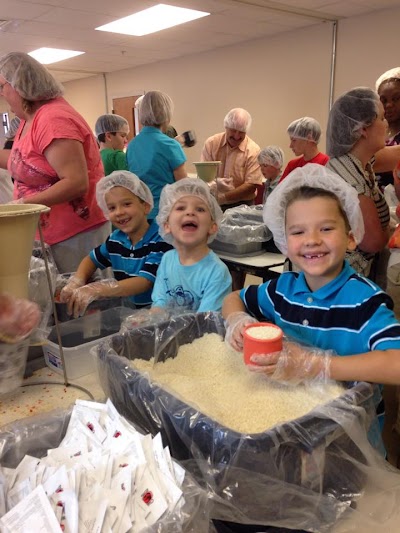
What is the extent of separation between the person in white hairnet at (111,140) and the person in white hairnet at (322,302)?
2283 mm

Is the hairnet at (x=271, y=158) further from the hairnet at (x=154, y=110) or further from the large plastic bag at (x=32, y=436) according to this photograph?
the large plastic bag at (x=32, y=436)

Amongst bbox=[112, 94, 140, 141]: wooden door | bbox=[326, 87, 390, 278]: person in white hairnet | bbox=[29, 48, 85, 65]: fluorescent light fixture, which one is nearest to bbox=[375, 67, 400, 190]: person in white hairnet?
bbox=[326, 87, 390, 278]: person in white hairnet

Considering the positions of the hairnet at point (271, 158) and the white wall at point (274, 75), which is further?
the white wall at point (274, 75)

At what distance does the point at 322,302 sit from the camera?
102 cm

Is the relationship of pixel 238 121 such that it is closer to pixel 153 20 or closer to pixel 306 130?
pixel 306 130

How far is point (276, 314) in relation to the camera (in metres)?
1.12

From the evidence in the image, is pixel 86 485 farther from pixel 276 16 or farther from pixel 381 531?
pixel 276 16

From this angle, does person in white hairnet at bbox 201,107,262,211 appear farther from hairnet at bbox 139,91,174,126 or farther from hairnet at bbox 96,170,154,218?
hairnet at bbox 96,170,154,218

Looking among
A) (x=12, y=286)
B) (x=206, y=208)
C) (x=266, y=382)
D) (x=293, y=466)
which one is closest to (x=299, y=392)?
(x=266, y=382)

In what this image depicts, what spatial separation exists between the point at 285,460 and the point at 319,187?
0.64 metres

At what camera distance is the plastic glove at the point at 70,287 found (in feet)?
4.60

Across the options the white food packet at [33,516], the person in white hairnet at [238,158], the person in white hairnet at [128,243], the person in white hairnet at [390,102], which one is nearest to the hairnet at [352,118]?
the person in white hairnet at [390,102]

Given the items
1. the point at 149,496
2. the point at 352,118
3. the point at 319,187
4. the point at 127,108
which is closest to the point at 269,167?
the point at 352,118

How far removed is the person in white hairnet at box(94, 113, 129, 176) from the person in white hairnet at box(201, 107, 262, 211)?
0.71 metres
